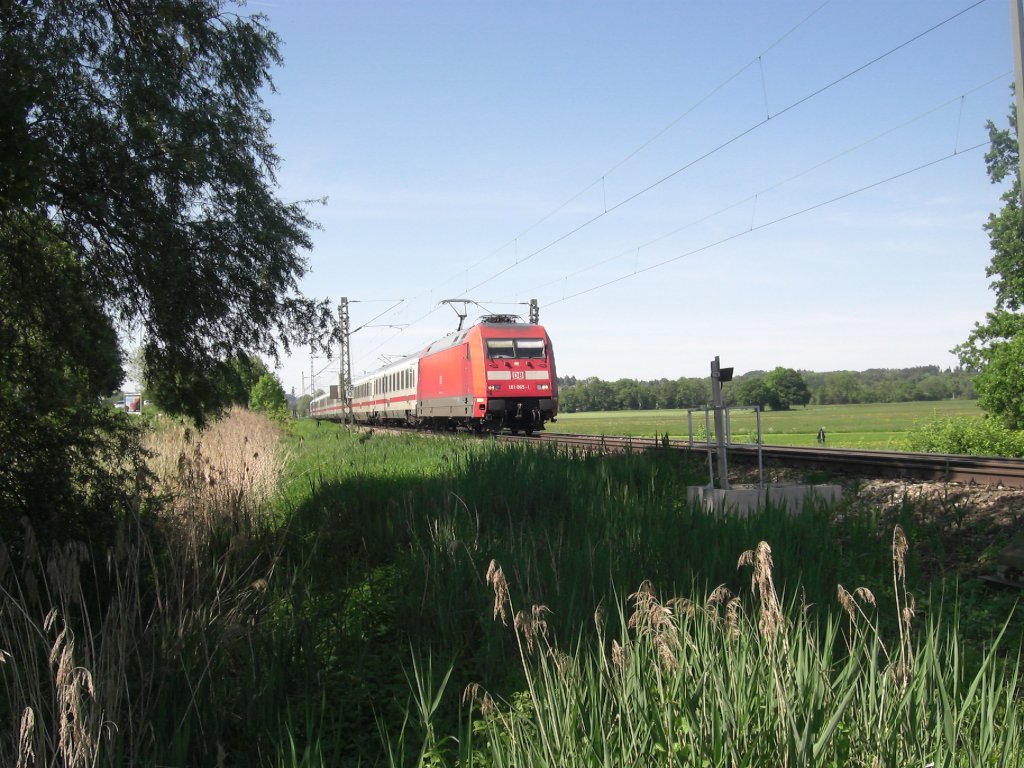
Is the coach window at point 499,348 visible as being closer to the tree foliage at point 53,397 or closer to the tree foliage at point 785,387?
the tree foliage at point 53,397

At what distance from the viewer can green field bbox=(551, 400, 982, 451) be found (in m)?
36.0

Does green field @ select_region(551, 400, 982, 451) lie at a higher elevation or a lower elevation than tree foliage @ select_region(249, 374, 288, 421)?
lower

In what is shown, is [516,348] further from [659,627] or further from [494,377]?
[659,627]

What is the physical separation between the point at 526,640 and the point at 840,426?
51.0m

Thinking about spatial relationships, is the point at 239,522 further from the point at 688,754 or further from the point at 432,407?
the point at 432,407

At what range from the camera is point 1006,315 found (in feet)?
107

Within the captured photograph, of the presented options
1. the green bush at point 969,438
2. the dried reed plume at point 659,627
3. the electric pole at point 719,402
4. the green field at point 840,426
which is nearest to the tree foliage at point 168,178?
the electric pole at point 719,402

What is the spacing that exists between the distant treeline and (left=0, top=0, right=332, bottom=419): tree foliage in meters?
48.0

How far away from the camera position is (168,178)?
9.61 metres

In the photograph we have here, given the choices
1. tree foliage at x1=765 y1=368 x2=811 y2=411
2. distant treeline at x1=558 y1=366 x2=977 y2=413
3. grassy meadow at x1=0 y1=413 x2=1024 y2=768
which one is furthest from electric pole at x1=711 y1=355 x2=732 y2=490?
tree foliage at x1=765 y1=368 x2=811 y2=411

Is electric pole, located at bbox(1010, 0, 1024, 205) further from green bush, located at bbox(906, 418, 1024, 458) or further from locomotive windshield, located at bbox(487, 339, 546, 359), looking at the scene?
green bush, located at bbox(906, 418, 1024, 458)

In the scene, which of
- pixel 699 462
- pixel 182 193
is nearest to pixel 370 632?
pixel 182 193

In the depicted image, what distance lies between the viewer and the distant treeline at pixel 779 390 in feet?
223

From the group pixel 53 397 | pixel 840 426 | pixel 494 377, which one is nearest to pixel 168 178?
pixel 53 397
